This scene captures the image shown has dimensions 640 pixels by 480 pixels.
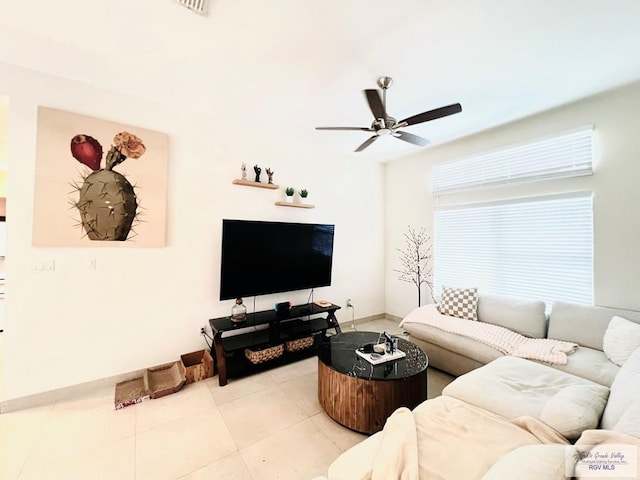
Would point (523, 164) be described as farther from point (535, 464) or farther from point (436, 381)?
point (535, 464)

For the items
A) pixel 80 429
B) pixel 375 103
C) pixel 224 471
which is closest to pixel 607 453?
pixel 224 471

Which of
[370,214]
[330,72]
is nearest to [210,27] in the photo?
[330,72]

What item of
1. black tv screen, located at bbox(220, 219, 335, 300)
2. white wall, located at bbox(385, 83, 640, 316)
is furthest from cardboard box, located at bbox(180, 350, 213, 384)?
white wall, located at bbox(385, 83, 640, 316)

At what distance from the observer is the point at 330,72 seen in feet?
7.15

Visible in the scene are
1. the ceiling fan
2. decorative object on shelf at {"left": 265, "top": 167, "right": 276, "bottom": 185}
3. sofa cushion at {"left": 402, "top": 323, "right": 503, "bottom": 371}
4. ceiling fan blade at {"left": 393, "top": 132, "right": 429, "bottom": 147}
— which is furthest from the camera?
decorative object on shelf at {"left": 265, "top": 167, "right": 276, "bottom": 185}

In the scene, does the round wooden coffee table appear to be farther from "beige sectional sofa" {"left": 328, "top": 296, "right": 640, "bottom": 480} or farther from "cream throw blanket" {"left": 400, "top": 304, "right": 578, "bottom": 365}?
"cream throw blanket" {"left": 400, "top": 304, "right": 578, "bottom": 365}

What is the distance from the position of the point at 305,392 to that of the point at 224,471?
37.4 inches

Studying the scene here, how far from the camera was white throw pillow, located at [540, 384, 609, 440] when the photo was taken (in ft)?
4.02

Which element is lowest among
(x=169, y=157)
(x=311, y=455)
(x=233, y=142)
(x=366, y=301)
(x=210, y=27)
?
(x=311, y=455)

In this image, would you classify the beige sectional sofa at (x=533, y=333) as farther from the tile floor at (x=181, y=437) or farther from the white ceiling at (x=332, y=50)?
the white ceiling at (x=332, y=50)

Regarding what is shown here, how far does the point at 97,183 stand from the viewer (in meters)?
2.37

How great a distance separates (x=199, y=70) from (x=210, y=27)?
1.75 feet

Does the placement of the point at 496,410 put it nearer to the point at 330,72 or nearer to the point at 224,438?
the point at 224,438

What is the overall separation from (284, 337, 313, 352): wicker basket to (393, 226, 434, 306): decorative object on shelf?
5.99 ft
